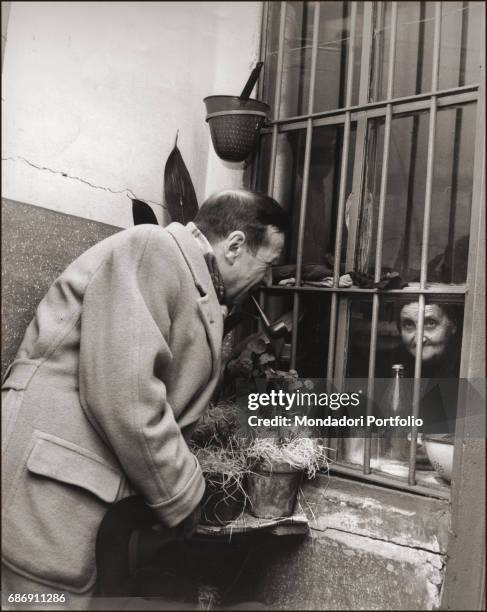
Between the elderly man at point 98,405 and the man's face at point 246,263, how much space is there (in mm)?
239

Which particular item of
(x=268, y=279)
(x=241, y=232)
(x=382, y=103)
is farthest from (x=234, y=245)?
(x=382, y=103)

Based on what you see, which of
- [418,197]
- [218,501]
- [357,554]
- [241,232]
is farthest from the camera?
[418,197]

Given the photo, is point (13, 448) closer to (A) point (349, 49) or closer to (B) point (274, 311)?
(B) point (274, 311)

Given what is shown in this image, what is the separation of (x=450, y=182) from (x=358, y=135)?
0.48 m

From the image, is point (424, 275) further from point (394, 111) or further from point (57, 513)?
point (57, 513)

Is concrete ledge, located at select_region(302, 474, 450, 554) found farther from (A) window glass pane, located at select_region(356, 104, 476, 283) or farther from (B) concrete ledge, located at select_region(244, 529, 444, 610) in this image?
(A) window glass pane, located at select_region(356, 104, 476, 283)

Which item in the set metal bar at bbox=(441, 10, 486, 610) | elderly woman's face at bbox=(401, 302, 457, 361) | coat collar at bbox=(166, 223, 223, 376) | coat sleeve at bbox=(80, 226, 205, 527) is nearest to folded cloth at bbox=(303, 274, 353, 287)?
elderly woman's face at bbox=(401, 302, 457, 361)

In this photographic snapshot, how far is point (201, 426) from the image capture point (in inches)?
100

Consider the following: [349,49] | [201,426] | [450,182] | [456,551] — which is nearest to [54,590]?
[201,426]

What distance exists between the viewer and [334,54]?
9.23ft

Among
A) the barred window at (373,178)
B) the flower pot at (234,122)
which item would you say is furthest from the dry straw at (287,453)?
the flower pot at (234,122)

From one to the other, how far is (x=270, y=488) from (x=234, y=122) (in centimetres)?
160

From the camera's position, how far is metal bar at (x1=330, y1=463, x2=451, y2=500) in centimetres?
237

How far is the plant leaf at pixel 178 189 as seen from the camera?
278 centimetres
